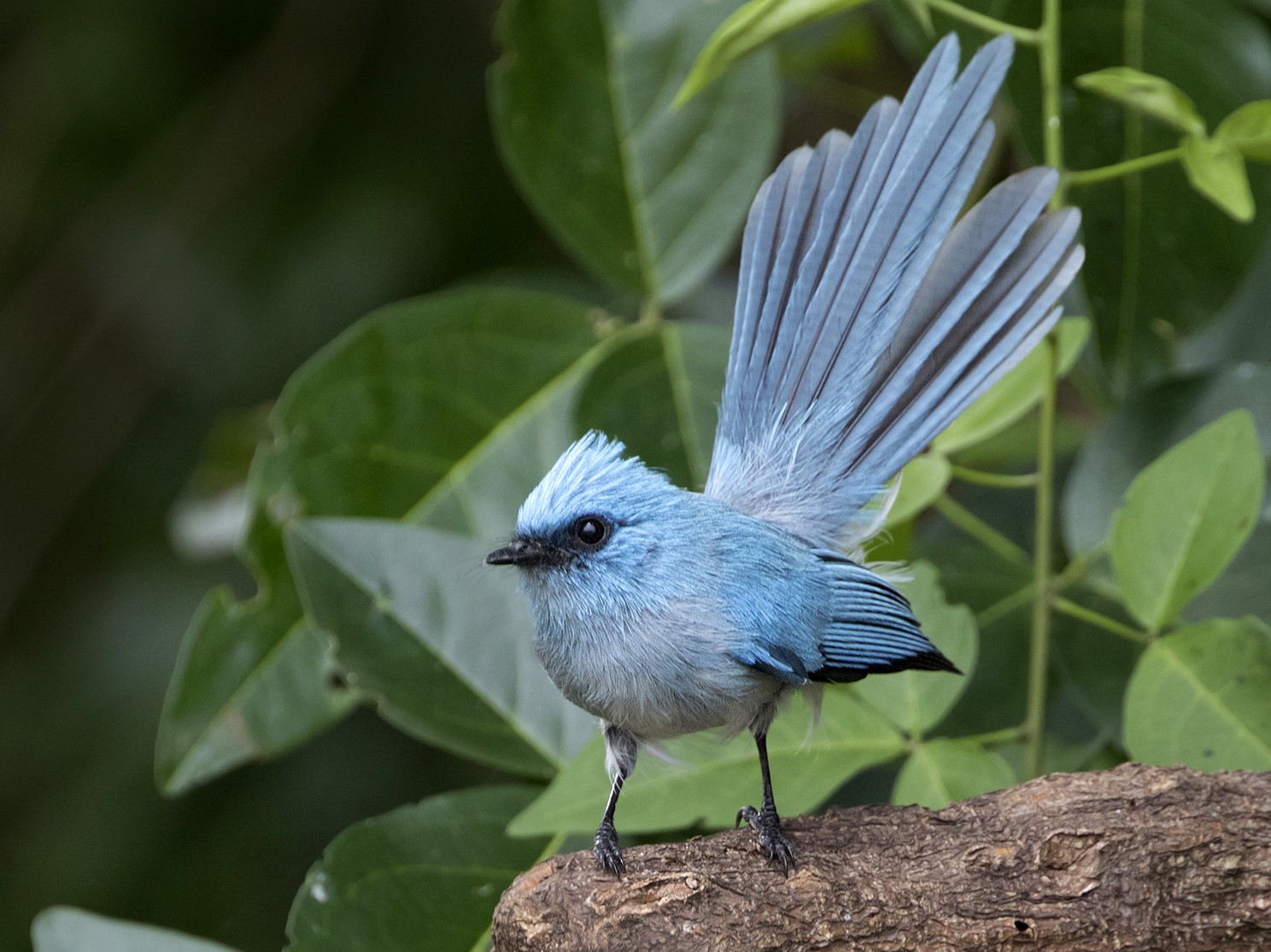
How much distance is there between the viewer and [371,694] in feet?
7.26

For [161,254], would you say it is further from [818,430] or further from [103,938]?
[818,430]

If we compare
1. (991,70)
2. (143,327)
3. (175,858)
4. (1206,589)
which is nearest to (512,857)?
(1206,589)

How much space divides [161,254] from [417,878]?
3324 mm

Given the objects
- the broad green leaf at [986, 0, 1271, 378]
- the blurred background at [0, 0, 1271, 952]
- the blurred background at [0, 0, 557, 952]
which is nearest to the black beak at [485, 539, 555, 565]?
the broad green leaf at [986, 0, 1271, 378]

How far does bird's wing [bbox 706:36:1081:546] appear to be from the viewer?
2.03 metres

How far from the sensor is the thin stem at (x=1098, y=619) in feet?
6.38

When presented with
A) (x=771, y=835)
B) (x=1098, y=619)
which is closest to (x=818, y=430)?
(x=1098, y=619)

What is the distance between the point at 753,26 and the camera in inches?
77.4

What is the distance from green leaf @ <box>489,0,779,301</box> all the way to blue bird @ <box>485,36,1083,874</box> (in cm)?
49

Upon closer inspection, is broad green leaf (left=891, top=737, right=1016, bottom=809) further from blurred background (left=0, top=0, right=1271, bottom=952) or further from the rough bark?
blurred background (left=0, top=0, right=1271, bottom=952)

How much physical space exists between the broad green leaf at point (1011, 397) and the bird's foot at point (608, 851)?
2.83 ft

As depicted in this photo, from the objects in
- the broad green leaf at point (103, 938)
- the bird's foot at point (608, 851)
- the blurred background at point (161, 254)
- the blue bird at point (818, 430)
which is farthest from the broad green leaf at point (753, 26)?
the blurred background at point (161, 254)

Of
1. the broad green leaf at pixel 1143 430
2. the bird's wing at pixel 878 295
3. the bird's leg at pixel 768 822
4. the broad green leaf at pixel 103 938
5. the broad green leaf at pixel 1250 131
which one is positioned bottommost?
the broad green leaf at pixel 103 938

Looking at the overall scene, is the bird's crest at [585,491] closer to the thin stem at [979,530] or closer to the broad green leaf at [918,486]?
the broad green leaf at [918,486]
